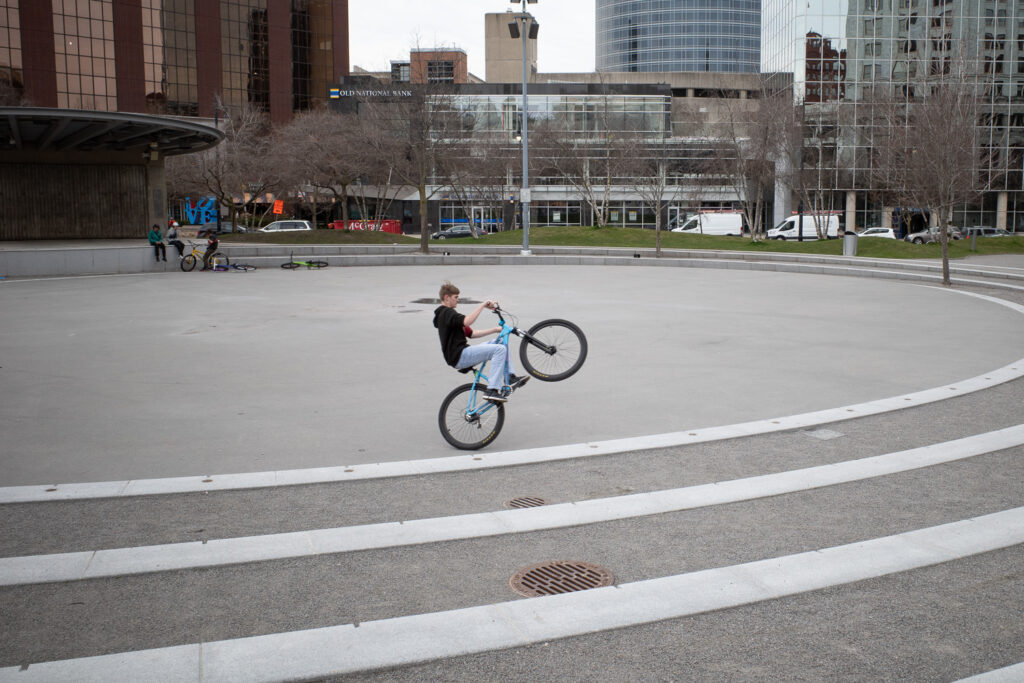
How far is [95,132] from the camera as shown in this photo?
28.8m

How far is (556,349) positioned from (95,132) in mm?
25323

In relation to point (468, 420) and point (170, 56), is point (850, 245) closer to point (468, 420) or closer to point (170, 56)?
point (468, 420)

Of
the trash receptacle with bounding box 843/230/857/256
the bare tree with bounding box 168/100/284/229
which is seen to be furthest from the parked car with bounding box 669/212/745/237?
the bare tree with bounding box 168/100/284/229

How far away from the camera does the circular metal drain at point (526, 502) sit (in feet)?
20.7

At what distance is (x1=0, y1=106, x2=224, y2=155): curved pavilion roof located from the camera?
26.0 meters

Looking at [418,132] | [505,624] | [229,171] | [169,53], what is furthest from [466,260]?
[169,53]

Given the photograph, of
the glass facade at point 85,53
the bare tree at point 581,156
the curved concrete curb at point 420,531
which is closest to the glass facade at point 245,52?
the glass facade at point 85,53

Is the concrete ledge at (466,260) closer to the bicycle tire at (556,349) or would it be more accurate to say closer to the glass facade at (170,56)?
the bicycle tire at (556,349)

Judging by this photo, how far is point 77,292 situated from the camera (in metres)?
22.0

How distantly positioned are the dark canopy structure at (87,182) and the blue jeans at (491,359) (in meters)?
25.1

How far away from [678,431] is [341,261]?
1072 inches

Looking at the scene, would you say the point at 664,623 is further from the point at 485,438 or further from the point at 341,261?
the point at 341,261

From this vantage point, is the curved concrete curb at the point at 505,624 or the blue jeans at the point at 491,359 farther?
the blue jeans at the point at 491,359

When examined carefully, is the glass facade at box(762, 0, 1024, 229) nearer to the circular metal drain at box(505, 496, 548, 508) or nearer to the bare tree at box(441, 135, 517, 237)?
the bare tree at box(441, 135, 517, 237)
